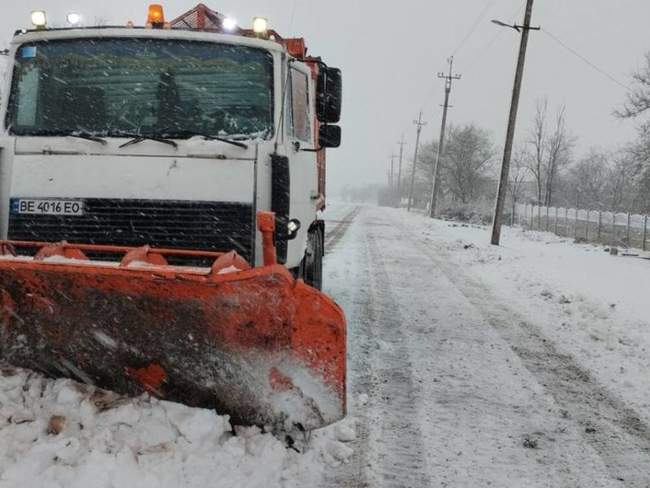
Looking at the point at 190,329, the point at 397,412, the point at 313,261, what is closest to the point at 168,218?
the point at 190,329

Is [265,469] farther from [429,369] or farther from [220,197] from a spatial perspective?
[429,369]

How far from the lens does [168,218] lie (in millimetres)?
3299

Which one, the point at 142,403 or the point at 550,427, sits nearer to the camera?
the point at 142,403

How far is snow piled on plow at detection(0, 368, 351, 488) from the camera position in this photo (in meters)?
2.39

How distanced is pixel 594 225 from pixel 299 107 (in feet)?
92.2

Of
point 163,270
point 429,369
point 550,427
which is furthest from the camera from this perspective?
point 429,369

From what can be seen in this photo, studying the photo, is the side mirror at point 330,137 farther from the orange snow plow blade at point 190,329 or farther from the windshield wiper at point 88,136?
the orange snow plow blade at point 190,329

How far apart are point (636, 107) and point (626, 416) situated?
2922 centimetres

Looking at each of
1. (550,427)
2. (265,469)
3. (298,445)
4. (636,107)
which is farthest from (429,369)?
(636,107)

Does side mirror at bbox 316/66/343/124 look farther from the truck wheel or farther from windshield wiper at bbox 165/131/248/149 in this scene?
the truck wheel

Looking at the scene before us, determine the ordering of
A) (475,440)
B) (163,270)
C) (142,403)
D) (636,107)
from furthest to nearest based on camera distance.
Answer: (636,107) < (475,440) < (142,403) < (163,270)

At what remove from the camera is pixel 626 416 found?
12.0 feet

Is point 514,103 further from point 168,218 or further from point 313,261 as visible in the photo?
point 168,218

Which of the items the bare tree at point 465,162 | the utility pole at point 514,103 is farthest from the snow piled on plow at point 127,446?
the bare tree at point 465,162
